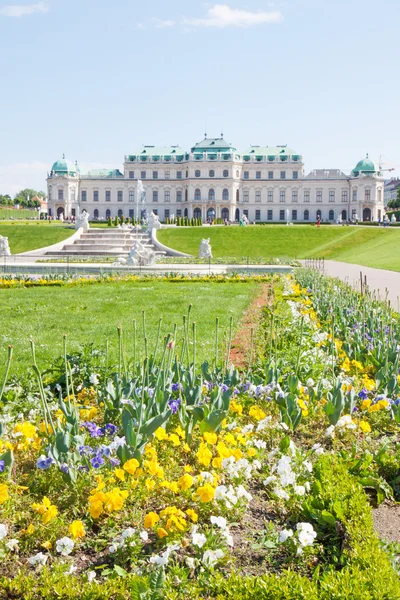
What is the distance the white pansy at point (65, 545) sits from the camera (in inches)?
106

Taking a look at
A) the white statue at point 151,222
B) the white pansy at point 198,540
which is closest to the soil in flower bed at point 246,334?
the white pansy at point 198,540

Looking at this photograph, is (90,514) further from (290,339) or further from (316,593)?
(290,339)

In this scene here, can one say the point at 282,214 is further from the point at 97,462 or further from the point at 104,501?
the point at 104,501

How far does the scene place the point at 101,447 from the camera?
3406 mm

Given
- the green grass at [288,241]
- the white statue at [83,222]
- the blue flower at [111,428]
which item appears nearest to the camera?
the blue flower at [111,428]

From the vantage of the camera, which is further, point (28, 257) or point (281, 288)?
point (28, 257)

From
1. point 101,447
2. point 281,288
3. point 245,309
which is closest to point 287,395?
point 101,447

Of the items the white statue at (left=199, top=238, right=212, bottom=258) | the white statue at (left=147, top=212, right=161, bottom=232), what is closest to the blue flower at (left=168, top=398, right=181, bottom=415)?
the white statue at (left=199, top=238, right=212, bottom=258)

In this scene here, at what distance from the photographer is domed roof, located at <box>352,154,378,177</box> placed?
256 feet

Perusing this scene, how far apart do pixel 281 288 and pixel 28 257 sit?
1984cm

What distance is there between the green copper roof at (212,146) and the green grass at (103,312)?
6561 centimetres

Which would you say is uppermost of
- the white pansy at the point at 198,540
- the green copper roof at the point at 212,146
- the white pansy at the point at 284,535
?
the green copper roof at the point at 212,146

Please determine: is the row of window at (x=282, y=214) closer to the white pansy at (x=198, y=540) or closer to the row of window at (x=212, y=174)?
the row of window at (x=212, y=174)

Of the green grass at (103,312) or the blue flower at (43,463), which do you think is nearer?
the blue flower at (43,463)
